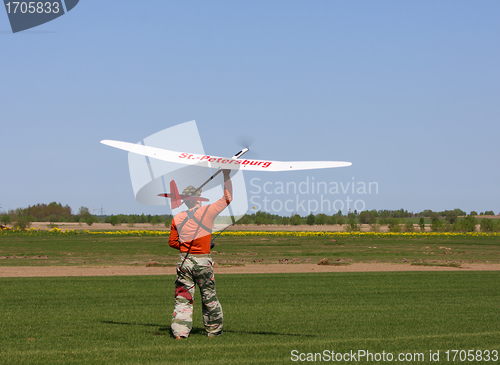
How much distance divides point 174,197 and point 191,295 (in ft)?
5.28

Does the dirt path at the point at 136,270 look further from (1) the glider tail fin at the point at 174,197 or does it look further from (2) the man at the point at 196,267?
(2) the man at the point at 196,267

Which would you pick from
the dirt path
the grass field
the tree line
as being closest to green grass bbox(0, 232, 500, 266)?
the dirt path

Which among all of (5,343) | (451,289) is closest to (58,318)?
(5,343)

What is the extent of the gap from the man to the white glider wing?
27 cm

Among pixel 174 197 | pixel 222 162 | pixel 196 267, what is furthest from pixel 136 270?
pixel 222 162

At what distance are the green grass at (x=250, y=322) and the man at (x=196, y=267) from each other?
28cm

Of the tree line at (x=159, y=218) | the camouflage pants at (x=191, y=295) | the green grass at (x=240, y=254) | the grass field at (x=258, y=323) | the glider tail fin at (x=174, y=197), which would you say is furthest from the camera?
the tree line at (x=159, y=218)

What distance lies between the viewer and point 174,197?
26.8 feet

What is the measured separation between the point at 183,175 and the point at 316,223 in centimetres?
14375

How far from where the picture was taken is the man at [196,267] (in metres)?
7.69

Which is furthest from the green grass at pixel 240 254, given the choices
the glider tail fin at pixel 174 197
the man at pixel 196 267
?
the man at pixel 196 267

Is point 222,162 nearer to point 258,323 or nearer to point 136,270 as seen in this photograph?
point 258,323

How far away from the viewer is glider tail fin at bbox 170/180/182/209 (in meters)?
8.16

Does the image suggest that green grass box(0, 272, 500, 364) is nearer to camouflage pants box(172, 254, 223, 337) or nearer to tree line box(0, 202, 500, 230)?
Result: camouflage pants box(172, 254, 223, 337)
